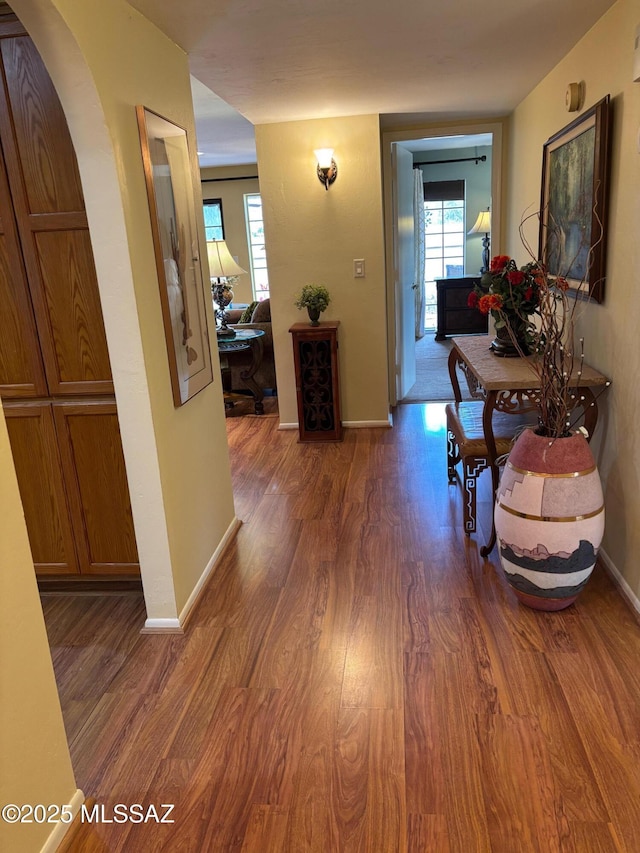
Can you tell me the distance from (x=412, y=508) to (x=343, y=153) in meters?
2.55

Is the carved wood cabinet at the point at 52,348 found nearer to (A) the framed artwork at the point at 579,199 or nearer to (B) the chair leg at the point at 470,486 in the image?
(B) the chair leg at the point at 470,486

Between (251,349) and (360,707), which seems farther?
(251,349)

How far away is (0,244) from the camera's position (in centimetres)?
213

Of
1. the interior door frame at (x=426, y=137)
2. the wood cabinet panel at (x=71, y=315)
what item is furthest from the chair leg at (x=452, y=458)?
the wood cabinet panel at (x=71, y=315)

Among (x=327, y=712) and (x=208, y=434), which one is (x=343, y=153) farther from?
(x=327, y=712)

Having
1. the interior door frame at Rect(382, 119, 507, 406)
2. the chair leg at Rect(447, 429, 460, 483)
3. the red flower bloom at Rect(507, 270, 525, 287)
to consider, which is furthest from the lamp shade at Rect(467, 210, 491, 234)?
the red flower bloom at Rect(507, 270, 525, 287)

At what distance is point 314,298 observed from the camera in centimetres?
436

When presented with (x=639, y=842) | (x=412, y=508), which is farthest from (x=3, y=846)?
(x=412, y=508)

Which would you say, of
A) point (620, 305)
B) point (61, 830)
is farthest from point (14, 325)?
point (620, 305)

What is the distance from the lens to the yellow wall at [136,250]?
5.82 ft

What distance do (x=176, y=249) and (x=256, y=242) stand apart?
6.48 m

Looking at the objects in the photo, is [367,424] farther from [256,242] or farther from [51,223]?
[256,242]

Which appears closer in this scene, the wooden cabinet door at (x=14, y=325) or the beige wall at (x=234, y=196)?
the wooden cabinet door at (x=14, y=325)

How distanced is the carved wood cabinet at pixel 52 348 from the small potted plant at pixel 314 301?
235 cm
